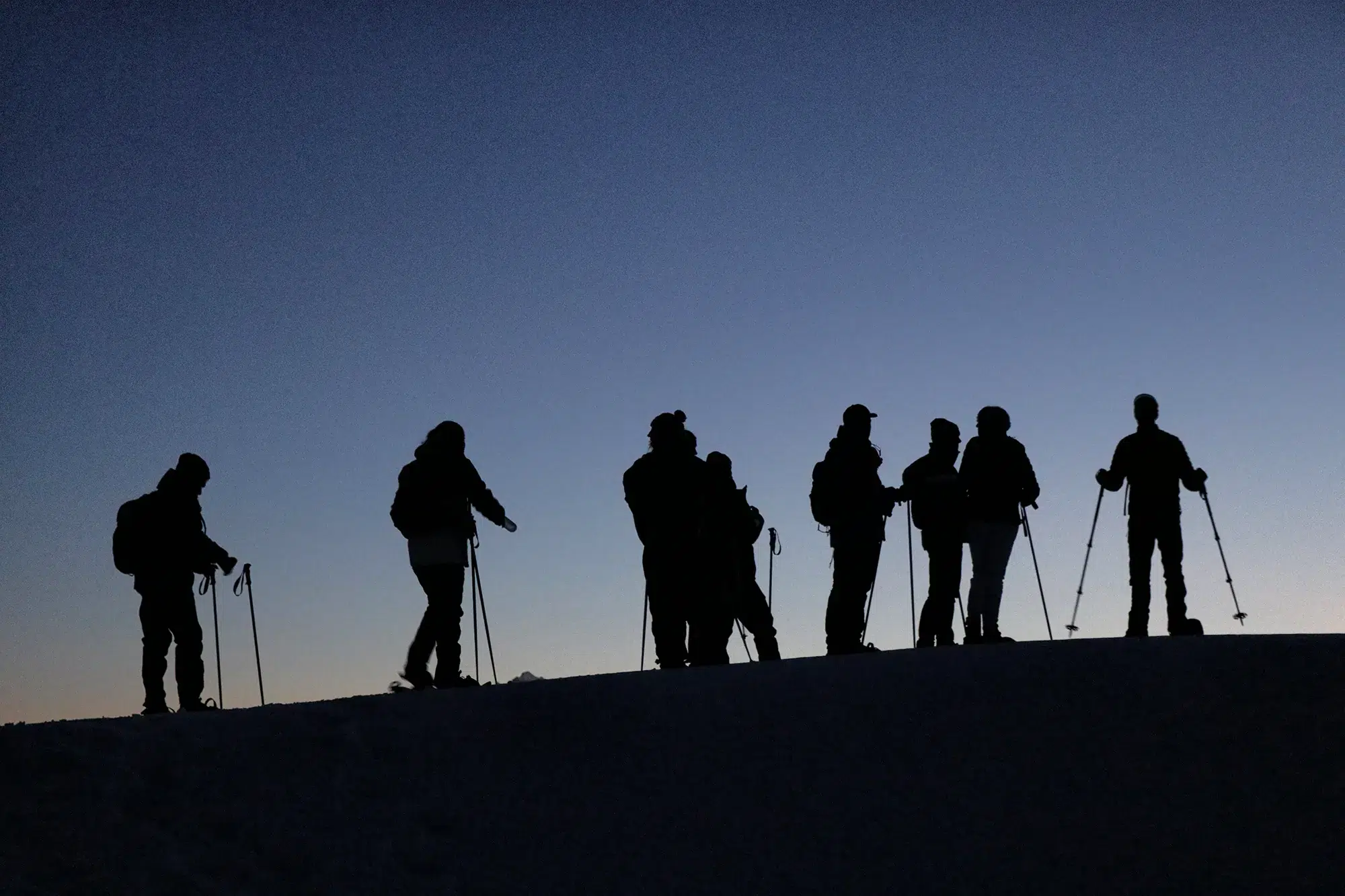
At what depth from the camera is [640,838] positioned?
6379mm

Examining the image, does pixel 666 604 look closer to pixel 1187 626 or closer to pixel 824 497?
pixel 824 497

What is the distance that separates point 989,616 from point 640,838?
15.8 feet

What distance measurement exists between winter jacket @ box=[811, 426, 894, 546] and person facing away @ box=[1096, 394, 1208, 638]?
1.80 metres

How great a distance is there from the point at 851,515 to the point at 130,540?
485 cm

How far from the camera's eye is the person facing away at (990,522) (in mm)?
10617

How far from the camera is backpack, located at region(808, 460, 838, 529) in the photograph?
35.0 feet

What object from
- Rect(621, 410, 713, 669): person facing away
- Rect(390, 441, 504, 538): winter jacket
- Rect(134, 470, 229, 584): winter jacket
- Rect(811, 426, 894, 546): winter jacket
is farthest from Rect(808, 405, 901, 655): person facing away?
Rect(134, 470, 229, 584): winter jacket

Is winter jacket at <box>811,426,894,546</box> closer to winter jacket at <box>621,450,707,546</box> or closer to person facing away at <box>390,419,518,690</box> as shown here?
winter jacket at <box>621,450,707,546</box>

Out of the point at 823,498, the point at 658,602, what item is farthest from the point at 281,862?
the point at 823,498

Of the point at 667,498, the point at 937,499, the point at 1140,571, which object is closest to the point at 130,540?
the point at 667,498

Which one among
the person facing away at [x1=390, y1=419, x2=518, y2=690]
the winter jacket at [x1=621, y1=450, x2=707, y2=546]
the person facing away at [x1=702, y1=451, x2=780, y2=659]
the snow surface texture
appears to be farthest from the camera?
the person facing away at [x1=702, y1=451, x2=780, y2=659]

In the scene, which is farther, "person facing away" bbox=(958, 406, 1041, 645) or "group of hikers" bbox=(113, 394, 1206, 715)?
"person facing away" bbox=(958, 406, 1041, 645)

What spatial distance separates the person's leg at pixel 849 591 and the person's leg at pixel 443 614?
2.74m

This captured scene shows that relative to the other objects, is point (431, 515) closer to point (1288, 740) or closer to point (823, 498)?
point (823, 498)
